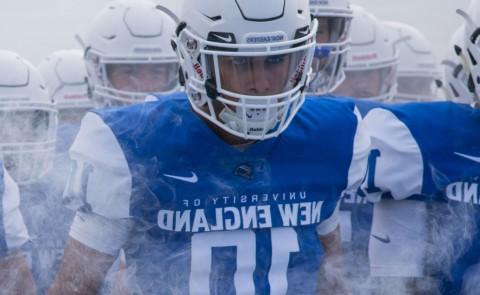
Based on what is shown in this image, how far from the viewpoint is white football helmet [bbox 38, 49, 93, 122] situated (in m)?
6.09

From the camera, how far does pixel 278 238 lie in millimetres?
2900

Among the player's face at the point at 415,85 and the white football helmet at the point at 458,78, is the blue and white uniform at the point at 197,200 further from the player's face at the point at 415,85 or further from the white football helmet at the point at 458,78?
the player's face at the point at 415,85

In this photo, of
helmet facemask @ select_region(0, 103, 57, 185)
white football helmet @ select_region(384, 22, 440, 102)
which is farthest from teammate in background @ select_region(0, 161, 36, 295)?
white football helmet @ select_region(384, 22, 440, 102)

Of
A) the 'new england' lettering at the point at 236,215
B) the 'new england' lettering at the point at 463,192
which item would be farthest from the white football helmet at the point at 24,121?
the 'new england' lettering at the point at 463,192

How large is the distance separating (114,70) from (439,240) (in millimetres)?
1913

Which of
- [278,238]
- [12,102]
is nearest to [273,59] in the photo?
[278,238]

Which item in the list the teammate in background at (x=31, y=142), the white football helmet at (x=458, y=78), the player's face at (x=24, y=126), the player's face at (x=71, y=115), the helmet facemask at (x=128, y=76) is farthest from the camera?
the player's face at (x=71, y=115)

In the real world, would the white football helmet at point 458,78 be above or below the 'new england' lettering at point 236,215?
below

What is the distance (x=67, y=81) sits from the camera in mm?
6234

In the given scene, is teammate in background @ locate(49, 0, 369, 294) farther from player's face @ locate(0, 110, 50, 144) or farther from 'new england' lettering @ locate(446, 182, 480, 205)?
player's face @ locate(0, 110, 50, 144)

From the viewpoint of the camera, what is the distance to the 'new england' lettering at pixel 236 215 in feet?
9.36

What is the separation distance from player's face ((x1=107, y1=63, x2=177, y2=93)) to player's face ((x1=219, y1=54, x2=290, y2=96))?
1.87 m

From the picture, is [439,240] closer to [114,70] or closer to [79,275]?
[79,275]

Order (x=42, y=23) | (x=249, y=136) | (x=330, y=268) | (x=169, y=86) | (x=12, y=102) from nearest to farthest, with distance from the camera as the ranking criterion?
1. (x=249, y=136)
2. (x=330, y=268)
3. (x=12, y=102)
4. (x=169, y=86)
5. (x=42, y=23)
